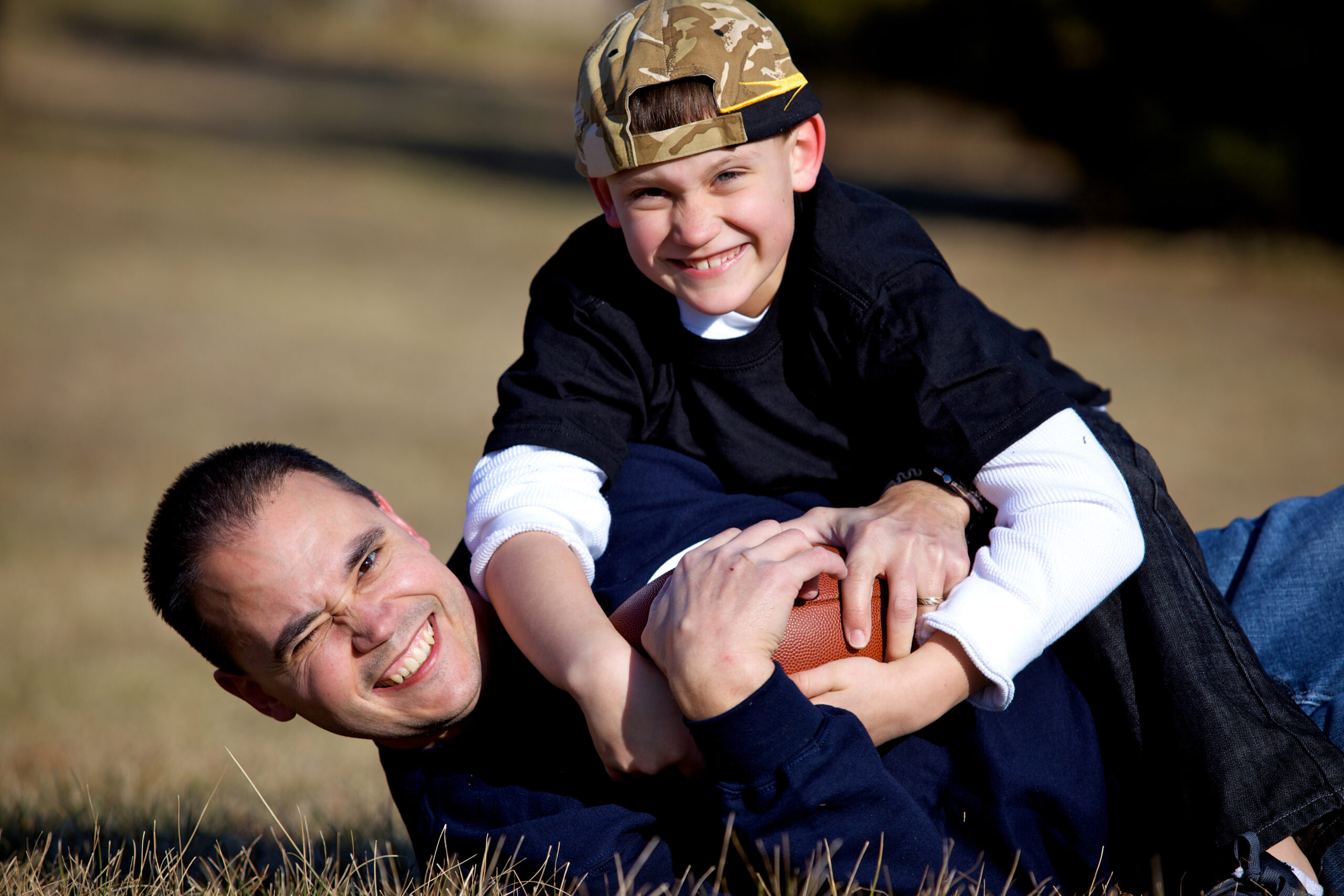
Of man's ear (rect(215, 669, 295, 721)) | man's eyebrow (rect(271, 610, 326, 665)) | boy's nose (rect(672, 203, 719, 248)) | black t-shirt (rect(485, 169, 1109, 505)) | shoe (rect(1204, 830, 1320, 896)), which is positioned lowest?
shoe (rect(1204, 830, 1320, 896))

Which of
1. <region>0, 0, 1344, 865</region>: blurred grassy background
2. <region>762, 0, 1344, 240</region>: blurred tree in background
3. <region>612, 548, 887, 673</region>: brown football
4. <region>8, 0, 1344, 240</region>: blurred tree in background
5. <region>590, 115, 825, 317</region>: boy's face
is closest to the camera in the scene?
<region>612, 548, 887, 673</region>: brown football

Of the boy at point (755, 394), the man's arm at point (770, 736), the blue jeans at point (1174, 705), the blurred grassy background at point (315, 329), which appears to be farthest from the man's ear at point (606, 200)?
the blurred grassy background at point (315, 329)

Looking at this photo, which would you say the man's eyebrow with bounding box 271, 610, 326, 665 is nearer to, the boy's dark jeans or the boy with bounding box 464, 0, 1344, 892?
the boy with bounding box 464, 0, 1344, 892

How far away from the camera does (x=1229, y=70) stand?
54.7 ft

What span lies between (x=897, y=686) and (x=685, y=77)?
4.35 ft

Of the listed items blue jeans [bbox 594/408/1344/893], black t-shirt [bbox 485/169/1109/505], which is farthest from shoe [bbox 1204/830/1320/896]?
black t-shirt [bbox 485/169/1109/505]

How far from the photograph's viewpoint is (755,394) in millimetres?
2861

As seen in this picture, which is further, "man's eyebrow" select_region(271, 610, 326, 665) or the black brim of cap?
the black brim of cap

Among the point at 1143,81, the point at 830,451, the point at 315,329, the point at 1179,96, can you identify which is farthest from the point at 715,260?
the point at 1143,81

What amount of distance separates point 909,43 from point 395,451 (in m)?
16.3

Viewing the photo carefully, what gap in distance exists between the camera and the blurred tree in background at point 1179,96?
16.0 m

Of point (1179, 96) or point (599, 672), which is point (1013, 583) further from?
point (1179, 96)

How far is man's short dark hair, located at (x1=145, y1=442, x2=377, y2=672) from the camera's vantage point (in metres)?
2.56

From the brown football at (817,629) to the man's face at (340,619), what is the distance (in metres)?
0.40
